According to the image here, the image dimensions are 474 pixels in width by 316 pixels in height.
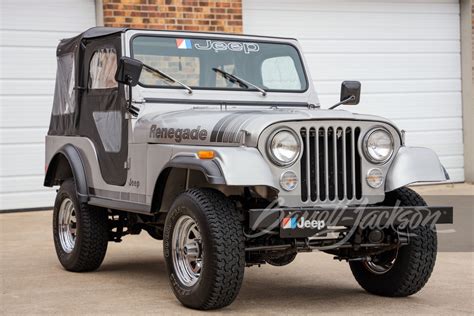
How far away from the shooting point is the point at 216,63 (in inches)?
294

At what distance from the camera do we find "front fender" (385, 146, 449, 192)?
6078 millimetres

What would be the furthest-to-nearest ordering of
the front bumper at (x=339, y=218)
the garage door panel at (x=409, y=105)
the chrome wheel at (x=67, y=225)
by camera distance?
the garage door panel at (x=409, y=105)
the chrome wheel at (x=67, y=225)
the front bumper at (x=339, y=218)

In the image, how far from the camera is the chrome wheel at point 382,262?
6407 mm

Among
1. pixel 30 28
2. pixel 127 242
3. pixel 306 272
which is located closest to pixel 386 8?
pixel 30 28

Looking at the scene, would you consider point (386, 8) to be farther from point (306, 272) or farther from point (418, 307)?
point (418, 307)

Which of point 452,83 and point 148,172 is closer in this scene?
point 148,172

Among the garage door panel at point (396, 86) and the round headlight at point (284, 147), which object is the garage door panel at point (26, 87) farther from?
the round headlight at point (284, 147)

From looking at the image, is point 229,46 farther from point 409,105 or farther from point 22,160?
point 409,105

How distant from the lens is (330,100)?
1386 centimetres

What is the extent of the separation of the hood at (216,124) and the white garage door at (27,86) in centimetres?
548

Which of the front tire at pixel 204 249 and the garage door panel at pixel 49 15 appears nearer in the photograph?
the front tire at pixel 204 249

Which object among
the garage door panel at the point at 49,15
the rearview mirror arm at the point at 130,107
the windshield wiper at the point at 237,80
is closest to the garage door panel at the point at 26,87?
the garage door panel at the point at 49,15

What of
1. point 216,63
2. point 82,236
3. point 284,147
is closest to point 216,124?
point 284,147

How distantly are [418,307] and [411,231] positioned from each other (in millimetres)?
477
